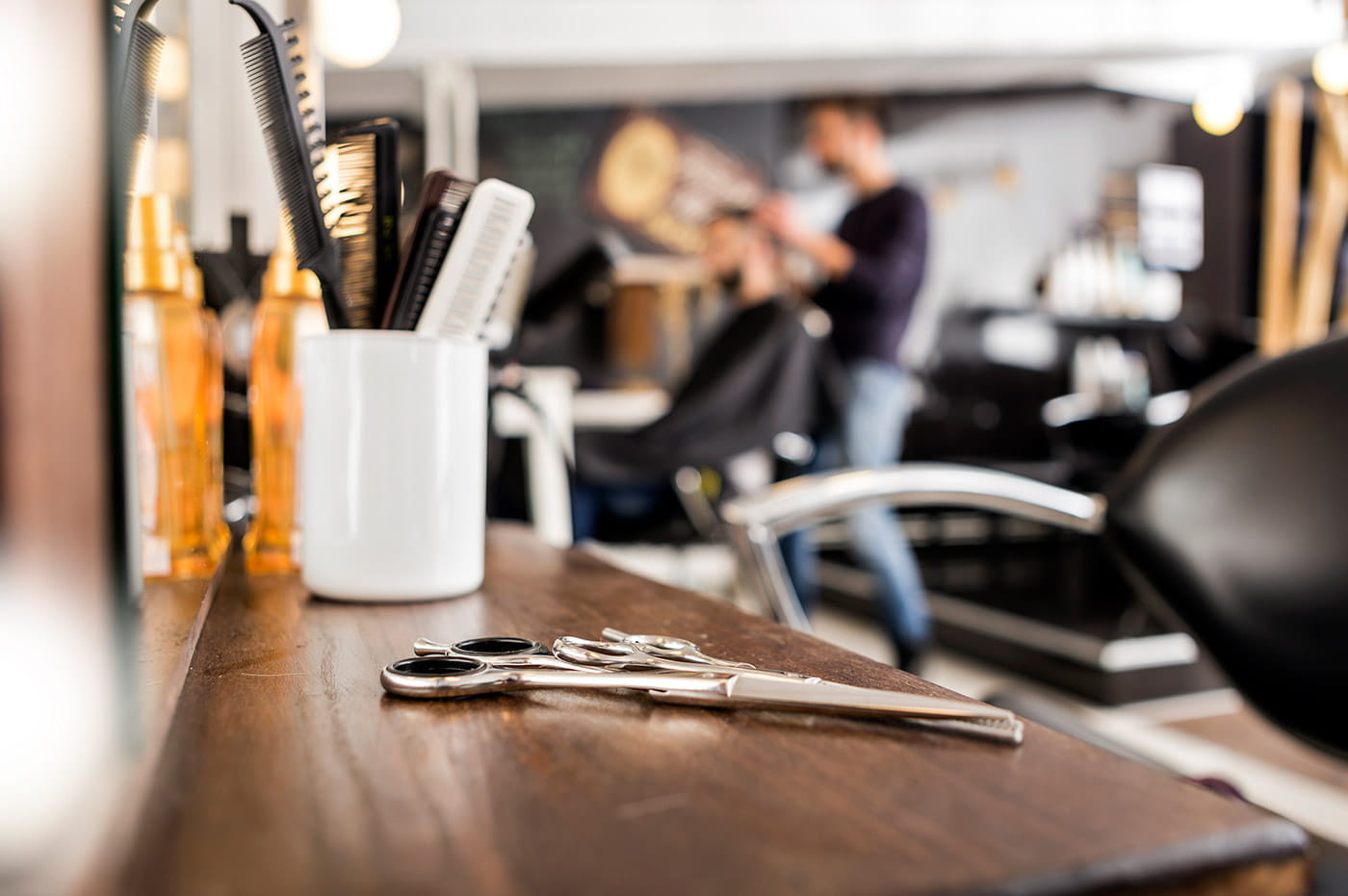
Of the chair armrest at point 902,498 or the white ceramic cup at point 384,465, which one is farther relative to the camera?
the chair armrest at point 902,498

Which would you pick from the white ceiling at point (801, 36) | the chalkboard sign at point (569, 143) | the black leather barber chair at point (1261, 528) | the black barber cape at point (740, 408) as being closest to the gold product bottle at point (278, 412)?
the black leather barber chair at point (1261, 528)

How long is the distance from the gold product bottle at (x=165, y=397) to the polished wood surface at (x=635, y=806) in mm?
322

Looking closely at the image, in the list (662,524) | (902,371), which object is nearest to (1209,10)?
(902,371)

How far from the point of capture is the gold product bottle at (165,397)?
0.79 metres

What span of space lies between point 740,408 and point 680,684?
8.46ft

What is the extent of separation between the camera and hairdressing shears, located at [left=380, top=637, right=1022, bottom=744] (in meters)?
0.44

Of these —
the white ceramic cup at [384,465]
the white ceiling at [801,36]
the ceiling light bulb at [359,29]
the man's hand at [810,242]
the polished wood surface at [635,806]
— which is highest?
the white ceiling at [801,36]

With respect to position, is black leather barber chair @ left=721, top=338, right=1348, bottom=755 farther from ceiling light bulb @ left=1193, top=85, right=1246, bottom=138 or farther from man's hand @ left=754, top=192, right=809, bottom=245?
ceiling light bulb @ left=1193, top=85, right=1246, bottom=138

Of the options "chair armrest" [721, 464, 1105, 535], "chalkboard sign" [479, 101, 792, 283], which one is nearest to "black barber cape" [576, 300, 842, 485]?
"chair armrest" [721, 464, 1105, 535]

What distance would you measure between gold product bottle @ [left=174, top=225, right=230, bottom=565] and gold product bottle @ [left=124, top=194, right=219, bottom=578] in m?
0.01

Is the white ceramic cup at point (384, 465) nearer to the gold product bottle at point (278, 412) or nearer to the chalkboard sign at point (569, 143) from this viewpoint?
the gold product bottle at point (278, 412)

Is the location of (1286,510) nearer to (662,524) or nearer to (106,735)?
(106,735)

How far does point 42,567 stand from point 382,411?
407 millimetres

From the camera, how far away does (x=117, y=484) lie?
331 millimetres
